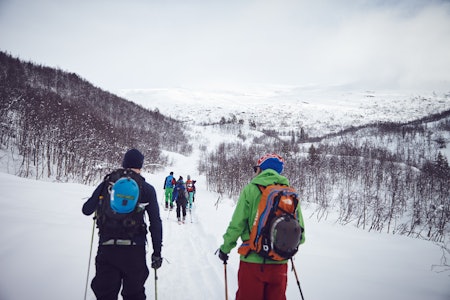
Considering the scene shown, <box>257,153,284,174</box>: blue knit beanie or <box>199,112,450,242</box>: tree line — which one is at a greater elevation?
<box>257,153,284,174</box>: blue knit beanie

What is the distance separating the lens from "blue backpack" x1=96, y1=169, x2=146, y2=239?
2.23 m

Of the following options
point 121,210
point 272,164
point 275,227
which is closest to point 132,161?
point 121,210

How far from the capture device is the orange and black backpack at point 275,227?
2.13 metres

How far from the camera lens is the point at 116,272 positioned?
231 centimetres

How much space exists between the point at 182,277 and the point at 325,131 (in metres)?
147

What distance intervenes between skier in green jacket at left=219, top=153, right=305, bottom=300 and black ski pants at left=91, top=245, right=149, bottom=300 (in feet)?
3.23

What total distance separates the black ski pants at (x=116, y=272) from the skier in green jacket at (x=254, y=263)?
3.23 feet

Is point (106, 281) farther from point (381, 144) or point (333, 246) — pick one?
point (381, 144)

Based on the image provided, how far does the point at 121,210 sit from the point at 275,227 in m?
1.63

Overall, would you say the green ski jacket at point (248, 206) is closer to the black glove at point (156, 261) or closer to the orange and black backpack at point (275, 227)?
the orange and black backpack at point (275, 227)

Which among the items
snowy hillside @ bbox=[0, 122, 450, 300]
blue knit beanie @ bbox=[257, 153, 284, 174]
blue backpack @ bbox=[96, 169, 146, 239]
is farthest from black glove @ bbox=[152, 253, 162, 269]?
blue knit beanie @ bbox=[257, 153, 284, 174]

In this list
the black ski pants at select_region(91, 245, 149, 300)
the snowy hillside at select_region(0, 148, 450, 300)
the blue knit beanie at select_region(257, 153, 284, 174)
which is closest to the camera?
the black ski pants at select_region(91, 245, 149, 300)

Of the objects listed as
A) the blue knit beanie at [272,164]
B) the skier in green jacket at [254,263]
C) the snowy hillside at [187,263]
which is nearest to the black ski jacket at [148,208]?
the skier in green jacket at [254,263]

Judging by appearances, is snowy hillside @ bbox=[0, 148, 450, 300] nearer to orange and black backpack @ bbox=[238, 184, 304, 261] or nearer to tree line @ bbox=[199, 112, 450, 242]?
orange and black backpack @ bbox=[238, 184, 304, 261]
